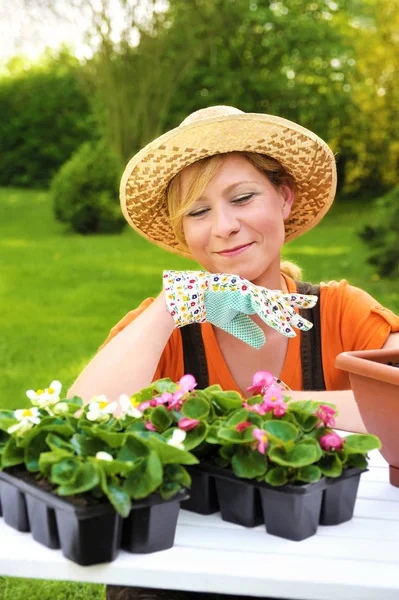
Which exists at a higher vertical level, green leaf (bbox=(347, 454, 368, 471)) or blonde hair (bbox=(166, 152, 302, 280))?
blonde hair (bbox=(166, 152, 302, 280))

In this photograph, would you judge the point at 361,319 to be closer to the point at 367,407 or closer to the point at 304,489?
the point at 367,407

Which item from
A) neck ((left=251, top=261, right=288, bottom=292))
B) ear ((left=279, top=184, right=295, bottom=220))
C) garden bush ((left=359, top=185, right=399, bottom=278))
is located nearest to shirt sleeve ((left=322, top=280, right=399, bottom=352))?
neck ((left=251, top=261, right=288, bottom=292))

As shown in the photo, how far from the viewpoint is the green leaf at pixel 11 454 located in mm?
1347

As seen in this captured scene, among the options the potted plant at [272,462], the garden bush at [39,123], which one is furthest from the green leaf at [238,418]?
the garden bush at [39,123]

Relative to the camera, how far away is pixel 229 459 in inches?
54.4

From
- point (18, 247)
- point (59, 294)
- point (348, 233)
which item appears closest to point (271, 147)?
point (59, 294)

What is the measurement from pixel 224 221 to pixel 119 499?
1.12 meters

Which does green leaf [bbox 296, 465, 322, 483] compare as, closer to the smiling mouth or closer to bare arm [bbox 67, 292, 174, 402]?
bare arm [bbox 67, 292, 174, 402]

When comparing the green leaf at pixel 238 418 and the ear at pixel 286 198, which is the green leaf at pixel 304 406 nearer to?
the green leaf at pixel 238 418

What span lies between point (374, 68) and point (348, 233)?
4.97 metres

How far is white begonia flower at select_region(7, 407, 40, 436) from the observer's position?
1368 millimetres

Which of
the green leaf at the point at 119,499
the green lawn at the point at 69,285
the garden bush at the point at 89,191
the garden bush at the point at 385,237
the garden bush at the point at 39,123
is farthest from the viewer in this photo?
the garden bush at the point at 39,123

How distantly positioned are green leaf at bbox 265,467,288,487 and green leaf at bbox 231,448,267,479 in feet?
0.06

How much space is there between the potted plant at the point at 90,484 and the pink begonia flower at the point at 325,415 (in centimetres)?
26
